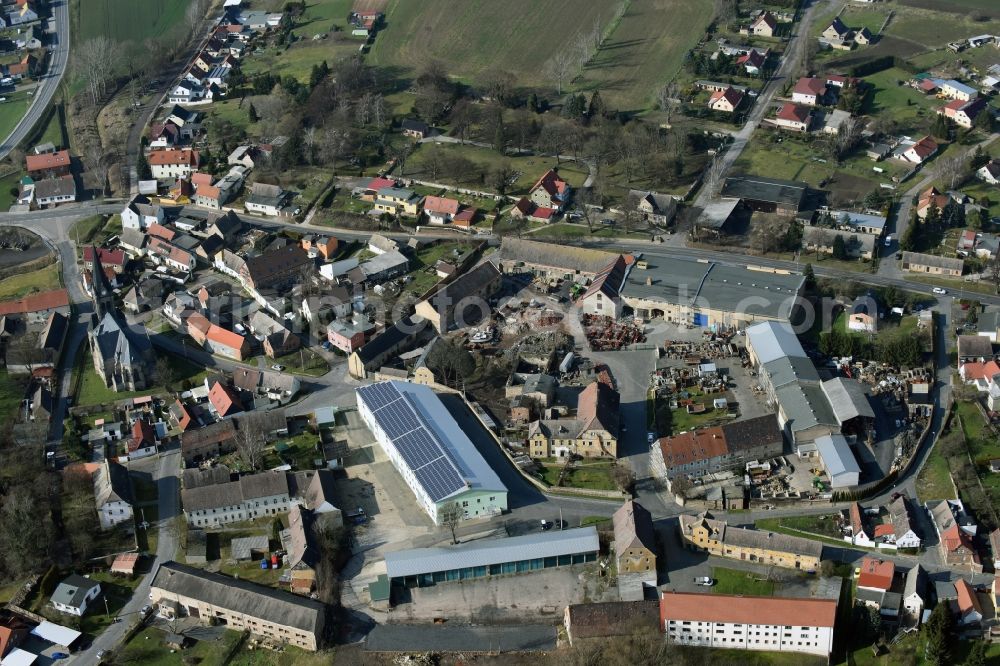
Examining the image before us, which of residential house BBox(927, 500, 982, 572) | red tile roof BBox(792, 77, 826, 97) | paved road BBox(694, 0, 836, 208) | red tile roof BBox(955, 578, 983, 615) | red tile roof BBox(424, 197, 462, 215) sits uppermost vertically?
red tile roof BBox(955, 578, 983, 615)

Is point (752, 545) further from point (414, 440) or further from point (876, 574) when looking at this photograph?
point (414, 440)

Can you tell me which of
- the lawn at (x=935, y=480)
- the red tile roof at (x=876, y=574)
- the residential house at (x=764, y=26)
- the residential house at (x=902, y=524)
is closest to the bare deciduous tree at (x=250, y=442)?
the red tile roof at (x=876, y=574)

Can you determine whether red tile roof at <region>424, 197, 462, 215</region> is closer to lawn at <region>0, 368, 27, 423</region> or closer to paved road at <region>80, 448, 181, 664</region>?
paved road at <region>80, 448, 181, 664</region>

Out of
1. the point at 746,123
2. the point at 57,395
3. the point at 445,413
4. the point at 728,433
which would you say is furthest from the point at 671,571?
the point at 746,123

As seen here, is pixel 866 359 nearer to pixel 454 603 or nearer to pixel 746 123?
pixel 454 603

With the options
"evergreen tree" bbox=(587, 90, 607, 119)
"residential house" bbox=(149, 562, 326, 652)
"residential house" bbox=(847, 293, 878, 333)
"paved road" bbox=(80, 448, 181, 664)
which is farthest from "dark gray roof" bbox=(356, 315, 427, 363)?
"evergreen tree" bbox=(587, 90, 607, 119)

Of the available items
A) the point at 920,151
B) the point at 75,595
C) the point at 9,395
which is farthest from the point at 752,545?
the point at 920,151
